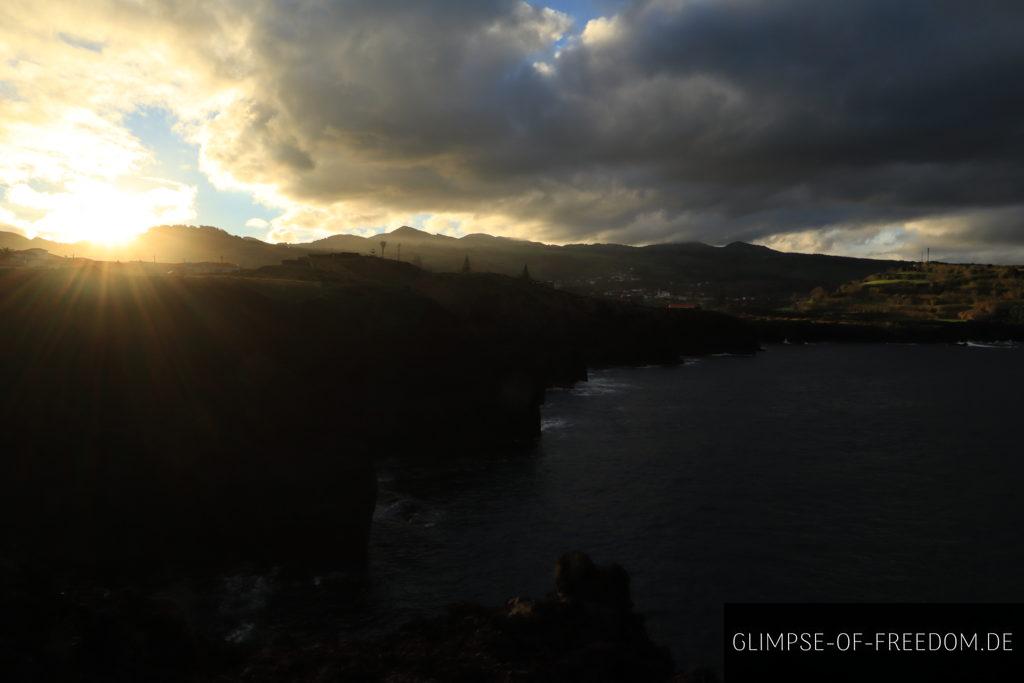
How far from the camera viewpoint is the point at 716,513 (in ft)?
145

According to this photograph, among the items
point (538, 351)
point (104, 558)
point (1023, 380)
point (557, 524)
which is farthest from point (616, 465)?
point (1023, 380)

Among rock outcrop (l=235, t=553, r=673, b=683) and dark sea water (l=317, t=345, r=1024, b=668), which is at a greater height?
rock outcrop (l=235, t=553, r=673, b=683)

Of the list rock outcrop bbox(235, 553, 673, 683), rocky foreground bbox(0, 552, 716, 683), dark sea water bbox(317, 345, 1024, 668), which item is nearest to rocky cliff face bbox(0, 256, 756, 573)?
dark sea water bbox(317, 345, 1024, 668)

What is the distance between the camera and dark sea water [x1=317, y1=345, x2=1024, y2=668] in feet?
107

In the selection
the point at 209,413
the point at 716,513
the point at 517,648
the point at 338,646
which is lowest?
the point at 716,513

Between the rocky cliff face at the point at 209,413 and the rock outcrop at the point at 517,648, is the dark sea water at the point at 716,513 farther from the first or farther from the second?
the rocky cliff face at the point at 209,413

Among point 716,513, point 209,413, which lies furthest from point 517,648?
point 209,413

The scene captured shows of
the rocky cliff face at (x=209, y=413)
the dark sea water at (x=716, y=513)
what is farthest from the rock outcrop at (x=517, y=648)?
the rocky cliff face at (x=209, y=413)

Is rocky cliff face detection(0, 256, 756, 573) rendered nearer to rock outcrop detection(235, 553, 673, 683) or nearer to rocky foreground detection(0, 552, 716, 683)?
rocky foreground detection(0, 552, 716, 683)

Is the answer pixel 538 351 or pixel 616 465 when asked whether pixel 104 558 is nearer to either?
pixel 616 465

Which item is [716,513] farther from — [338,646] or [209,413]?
[209,413]

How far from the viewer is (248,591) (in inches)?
1212

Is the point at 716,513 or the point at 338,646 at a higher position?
the point at 338,646

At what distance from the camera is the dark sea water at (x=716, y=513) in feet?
107
